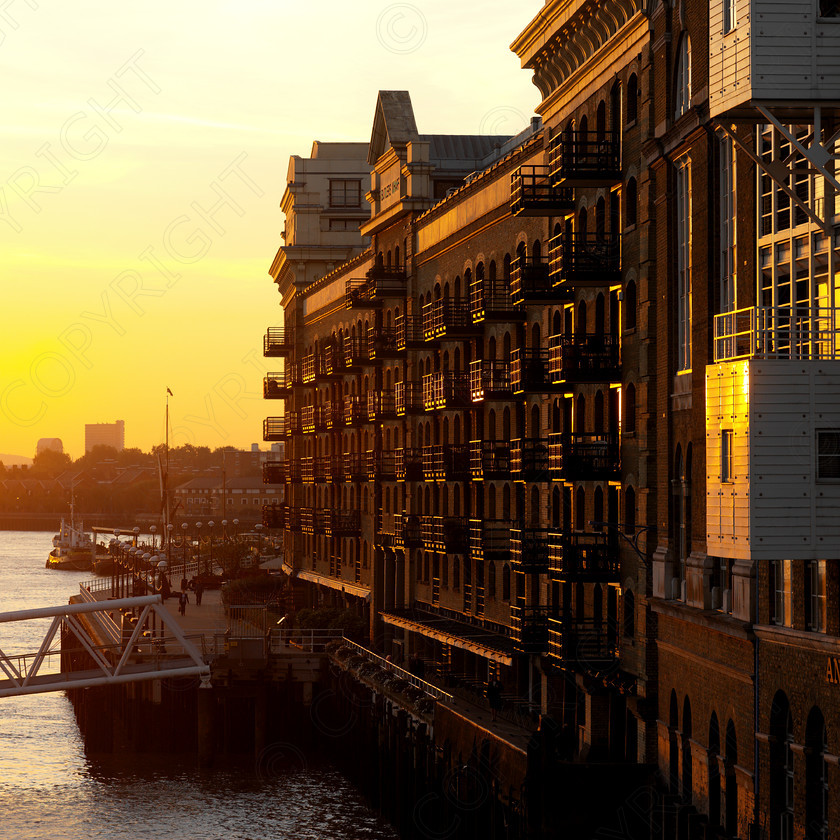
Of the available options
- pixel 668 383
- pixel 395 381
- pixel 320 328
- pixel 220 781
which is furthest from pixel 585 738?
pixel 320 328

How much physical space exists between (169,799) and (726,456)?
108 feet

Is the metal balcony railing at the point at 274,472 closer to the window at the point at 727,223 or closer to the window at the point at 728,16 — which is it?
the window at the point at 727,223

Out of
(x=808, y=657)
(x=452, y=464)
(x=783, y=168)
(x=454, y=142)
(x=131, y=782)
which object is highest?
(x=454, y=142)

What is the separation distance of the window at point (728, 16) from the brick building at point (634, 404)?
27mm

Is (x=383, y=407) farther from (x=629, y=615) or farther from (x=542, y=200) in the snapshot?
(x=629, y=615)

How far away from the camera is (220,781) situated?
5678cm

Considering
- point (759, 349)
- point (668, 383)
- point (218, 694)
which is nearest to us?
point (759, 349)

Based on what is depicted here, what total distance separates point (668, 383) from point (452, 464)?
19.4 meters

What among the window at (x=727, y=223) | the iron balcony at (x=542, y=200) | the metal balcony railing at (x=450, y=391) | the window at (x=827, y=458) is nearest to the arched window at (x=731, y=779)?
the window at (x=827, y=458)

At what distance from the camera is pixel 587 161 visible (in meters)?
42.7

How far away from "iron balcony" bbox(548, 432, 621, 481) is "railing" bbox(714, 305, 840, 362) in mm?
11615

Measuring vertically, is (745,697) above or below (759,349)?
below

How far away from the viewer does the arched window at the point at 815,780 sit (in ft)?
90.7

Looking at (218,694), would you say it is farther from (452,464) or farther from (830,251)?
(830,251)
